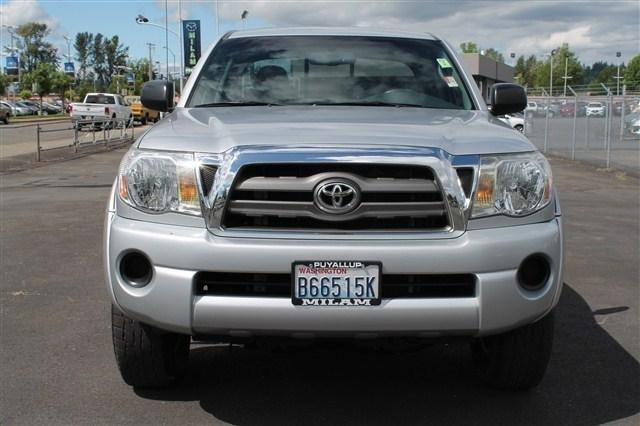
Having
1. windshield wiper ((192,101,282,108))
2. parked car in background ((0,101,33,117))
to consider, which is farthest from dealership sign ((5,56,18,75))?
windshield wiper ((192,101,282,108))

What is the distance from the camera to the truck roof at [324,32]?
5.07 metres

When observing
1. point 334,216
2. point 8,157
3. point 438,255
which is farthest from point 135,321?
point 8,157

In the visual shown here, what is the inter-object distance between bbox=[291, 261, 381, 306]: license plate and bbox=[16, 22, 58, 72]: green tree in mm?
117261

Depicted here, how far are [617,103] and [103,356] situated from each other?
65.1 ft

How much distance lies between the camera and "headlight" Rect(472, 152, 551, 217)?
10.7 ft

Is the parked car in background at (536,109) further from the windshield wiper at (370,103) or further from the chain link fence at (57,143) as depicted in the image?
the windshield wiper at (370,103)

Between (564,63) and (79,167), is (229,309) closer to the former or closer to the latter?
(79,167)

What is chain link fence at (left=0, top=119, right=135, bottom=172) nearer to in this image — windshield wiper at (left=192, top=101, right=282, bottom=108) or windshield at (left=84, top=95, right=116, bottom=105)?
windshield at (left=84, top=95, right=116, bottom=105)

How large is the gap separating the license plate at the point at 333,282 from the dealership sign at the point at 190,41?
132 feet

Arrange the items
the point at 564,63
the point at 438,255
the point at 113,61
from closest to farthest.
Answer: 1. the point at 438,255
2. the point at 564,63
3. the point at 113,61

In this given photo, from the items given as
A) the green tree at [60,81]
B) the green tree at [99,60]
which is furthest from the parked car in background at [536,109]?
the green tree at [99,60]

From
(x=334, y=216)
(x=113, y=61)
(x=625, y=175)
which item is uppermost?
(x=113, y=61)

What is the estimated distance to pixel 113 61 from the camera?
6344 inches

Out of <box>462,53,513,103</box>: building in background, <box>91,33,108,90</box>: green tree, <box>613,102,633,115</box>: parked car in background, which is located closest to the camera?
<box>613,102,633,115</box>: parked car in background
